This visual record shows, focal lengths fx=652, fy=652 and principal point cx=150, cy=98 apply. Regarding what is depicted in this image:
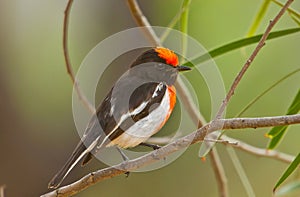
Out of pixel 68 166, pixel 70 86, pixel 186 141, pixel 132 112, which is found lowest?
pixel 186 141

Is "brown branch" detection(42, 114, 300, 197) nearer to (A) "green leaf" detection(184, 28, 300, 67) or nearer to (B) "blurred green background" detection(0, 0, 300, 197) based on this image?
(A) "green leaf" detection(184, 28, 300, 67)

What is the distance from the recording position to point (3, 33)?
145 inches

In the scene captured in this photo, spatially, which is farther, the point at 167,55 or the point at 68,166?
the point at 167,55

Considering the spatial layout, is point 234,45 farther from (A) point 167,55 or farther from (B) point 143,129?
(A) point 167,55

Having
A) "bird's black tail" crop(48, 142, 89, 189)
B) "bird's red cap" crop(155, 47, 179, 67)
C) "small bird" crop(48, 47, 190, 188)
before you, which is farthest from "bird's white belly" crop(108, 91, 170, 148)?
"bird's red cap" crop(155, 47, 179, 67)

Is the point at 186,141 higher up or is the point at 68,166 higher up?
the point at 68,166

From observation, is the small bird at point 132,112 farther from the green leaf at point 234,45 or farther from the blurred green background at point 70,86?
the blurred green background at point 70,86

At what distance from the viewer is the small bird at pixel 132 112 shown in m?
1.96

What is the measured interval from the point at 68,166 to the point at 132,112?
0.96 ft

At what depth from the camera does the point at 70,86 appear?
396 centimetres

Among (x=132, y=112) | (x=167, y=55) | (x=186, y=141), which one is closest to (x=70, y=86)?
(x=167, y=55)

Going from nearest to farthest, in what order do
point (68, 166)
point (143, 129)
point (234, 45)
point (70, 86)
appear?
point (234, 45) < point (68, 166) < point (143, 129) < point (70, 86)

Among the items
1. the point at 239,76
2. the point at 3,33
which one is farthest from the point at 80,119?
the point at 239,76

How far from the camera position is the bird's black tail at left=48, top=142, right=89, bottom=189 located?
A: 1811 mm
